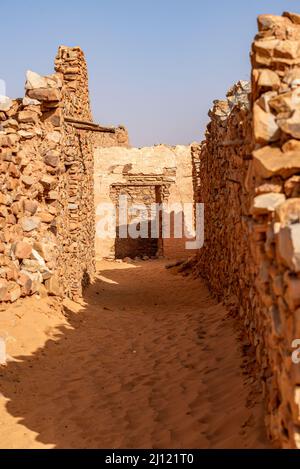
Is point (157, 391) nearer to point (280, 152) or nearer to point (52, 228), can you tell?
point (280, 152)

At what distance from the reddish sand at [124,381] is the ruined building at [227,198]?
34 cm

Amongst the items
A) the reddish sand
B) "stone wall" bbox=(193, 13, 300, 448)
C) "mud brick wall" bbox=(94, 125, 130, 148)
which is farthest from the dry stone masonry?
"mud brick wall" bbox=(94, 125, 130, 148)

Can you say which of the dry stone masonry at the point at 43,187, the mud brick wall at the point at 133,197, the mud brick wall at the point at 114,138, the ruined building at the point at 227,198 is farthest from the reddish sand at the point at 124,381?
the mud brick wall at the point at 114,138

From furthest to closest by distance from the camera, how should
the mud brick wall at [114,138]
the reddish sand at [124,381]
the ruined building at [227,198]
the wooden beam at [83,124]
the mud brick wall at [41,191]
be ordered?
the mud brick wall at [114,138]
the wooden beam at [83,124]
the mud brick wall at [41,191]
the reddish sand at [124,381]
the ruined building at [227,198]

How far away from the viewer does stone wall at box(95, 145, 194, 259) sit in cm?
1883

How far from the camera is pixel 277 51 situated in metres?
3.38

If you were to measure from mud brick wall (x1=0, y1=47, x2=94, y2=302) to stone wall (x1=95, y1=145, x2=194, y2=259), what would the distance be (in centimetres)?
851

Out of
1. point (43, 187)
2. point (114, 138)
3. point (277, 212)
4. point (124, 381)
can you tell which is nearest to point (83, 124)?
point (43, 187)

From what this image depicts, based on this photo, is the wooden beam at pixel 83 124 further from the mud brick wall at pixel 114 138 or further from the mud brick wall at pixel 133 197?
the mud brick wall at pixel 114 138

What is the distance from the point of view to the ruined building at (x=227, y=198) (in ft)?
8.71

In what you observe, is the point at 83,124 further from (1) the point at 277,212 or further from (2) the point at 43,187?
(1) the point at 277,212

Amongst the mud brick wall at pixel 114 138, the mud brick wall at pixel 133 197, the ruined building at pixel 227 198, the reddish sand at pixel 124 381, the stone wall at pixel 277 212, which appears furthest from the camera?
the mud brick wall at pixel 114 138

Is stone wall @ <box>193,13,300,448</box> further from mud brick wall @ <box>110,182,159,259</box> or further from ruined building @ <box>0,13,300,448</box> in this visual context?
mud brick wall @ <box>110,182,159,259</box>

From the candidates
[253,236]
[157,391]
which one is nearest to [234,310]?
[157,391]
